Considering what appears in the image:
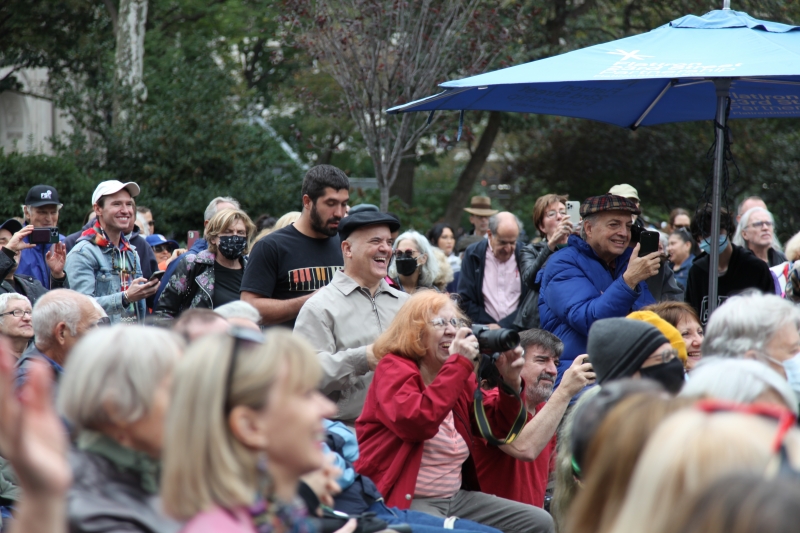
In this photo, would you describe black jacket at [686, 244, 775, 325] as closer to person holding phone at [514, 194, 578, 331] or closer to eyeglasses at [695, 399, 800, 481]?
person holding phone at [514, 194, 578, 331]

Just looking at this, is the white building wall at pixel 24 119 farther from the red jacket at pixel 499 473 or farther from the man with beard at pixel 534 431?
the red jacket at pixel 499 473

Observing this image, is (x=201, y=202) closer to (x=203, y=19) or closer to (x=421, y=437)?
(x=203, y=19)

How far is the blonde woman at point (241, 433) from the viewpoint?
1911 millimetres

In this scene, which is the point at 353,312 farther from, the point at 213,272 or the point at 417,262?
the point at 417,262

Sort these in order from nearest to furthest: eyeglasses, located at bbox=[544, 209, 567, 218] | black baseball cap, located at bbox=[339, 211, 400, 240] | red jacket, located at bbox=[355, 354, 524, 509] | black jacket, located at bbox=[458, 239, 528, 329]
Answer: red jacket, located at bbox=[355, 354, 524, 509] < black baseball cap, located at bbox=[339, 211, 400, 240] < eyeglasses, located at bbox=[544, 209, 567, 218] < black jacket, located at bbox=[458, 239, 528, 329]

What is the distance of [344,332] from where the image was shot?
4.14m

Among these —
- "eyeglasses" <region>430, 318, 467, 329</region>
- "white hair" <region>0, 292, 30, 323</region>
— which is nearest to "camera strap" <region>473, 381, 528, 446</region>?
"eyeglasses" <region>430, 318, 467, 329</region>

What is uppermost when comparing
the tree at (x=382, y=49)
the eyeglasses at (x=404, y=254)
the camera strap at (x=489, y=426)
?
the tree at (x=382, y=49)

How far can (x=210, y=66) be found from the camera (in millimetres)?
16312

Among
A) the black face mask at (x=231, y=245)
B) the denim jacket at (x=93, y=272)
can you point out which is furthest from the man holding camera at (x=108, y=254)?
the black face mask at (x=231, y=245)

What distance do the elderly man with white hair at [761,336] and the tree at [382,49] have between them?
8.90 meters

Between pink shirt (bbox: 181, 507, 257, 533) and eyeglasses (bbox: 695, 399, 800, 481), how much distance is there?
1.01 m

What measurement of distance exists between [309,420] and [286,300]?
2.60 meters

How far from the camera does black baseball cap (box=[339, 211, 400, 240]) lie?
169 inches
